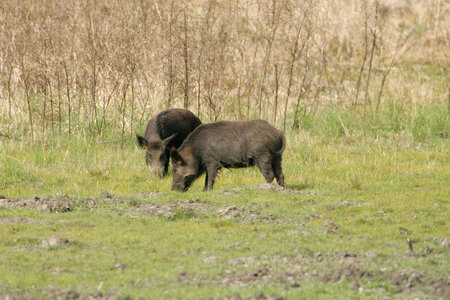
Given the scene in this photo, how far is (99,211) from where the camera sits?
27.9 feet

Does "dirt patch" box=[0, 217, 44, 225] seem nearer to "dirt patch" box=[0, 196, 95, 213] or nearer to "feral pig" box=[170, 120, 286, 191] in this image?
"dirt patch" box=[0, 196, 95, 213]

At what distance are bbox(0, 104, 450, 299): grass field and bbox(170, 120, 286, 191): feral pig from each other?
37 cm

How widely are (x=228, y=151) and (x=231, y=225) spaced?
7.57 feet

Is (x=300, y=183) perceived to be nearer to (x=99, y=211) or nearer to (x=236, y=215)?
(x=236, y=215)

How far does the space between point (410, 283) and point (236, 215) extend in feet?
9.91

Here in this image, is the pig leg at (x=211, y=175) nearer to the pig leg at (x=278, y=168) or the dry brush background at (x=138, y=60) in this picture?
the pig leg at (x=278, y=168)

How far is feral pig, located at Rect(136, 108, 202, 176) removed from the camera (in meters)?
11.3

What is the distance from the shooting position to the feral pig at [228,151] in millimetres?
9969

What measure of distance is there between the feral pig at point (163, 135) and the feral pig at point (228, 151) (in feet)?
2.87

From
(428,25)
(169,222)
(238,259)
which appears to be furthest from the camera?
(428,25)

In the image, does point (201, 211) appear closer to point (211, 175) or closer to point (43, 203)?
point (211, 175)

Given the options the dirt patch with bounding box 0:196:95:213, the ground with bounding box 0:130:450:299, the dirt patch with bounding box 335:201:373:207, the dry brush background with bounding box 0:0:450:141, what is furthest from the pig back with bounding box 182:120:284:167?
the dry brush background with bounding box 0:0:450:141

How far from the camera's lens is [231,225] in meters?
7.98

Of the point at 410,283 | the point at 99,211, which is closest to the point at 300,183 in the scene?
the point at 99,211
